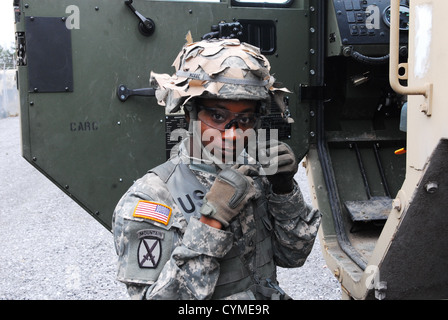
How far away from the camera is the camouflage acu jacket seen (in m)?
1.58

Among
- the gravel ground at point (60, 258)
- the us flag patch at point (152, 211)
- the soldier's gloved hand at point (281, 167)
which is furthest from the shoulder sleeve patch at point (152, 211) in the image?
the gravel ground at point (60, 258)

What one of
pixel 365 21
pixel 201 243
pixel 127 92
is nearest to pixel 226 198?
pixel 201 243

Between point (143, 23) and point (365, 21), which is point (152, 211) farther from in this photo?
point (365, 21)

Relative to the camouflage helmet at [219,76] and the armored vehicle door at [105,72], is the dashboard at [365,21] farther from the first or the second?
the camouflage helmet at [219,76]

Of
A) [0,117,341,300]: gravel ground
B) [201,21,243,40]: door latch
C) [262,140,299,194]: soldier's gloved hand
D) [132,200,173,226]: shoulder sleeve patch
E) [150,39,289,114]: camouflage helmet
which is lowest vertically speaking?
[0,117,341,300]: gravel ground

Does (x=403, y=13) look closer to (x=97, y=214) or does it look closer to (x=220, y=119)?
(x=220, y=119)

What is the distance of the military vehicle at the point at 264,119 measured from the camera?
9.23 ft

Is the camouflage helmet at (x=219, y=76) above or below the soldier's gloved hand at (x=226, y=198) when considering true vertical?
above

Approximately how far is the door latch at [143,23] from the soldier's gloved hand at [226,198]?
1.58m

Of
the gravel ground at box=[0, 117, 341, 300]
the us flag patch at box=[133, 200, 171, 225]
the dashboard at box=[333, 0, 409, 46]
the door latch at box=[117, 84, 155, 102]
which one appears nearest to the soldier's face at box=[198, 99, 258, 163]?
the us flag patch at box=[133, 200, 171, 225]

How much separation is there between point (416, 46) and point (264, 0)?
Answer: 4.57ft

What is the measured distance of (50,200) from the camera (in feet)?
24.8

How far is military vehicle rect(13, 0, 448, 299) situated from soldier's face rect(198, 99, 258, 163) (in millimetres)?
933

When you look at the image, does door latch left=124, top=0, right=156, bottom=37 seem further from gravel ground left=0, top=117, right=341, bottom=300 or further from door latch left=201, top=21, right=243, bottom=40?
gravel ground left=0, top=117, right=341, bottom=300
